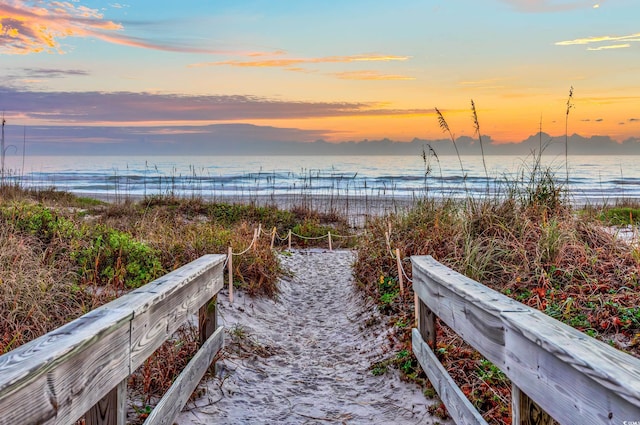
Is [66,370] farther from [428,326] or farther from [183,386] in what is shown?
[428,326]

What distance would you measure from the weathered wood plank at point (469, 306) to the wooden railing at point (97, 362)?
191 cm

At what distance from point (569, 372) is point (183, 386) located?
279 cm

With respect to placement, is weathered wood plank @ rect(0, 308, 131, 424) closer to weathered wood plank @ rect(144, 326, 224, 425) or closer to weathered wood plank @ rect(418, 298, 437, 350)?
weathered wood plank @ rect(144, 326, 224, 425)

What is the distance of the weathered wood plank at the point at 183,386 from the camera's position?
10.3ft

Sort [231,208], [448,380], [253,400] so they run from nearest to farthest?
[448,380], [253,400], [231,208]

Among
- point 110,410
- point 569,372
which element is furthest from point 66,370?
point 569,372

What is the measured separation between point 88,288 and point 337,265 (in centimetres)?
643

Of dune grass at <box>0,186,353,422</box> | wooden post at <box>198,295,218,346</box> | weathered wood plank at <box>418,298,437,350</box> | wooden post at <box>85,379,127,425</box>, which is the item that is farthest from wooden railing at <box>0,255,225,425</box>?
weathered wood plank at <box>418,298,437,350</box>

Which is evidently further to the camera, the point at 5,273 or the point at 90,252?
the point at 90,252

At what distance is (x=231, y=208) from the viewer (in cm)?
1716

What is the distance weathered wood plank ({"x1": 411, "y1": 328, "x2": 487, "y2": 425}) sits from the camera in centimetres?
300

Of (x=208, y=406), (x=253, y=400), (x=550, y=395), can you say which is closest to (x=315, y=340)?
(x=253, y=400)

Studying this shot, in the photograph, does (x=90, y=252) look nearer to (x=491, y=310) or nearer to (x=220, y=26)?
(x=491, y=310)

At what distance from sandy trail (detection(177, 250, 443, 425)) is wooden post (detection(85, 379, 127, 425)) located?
154 cm
